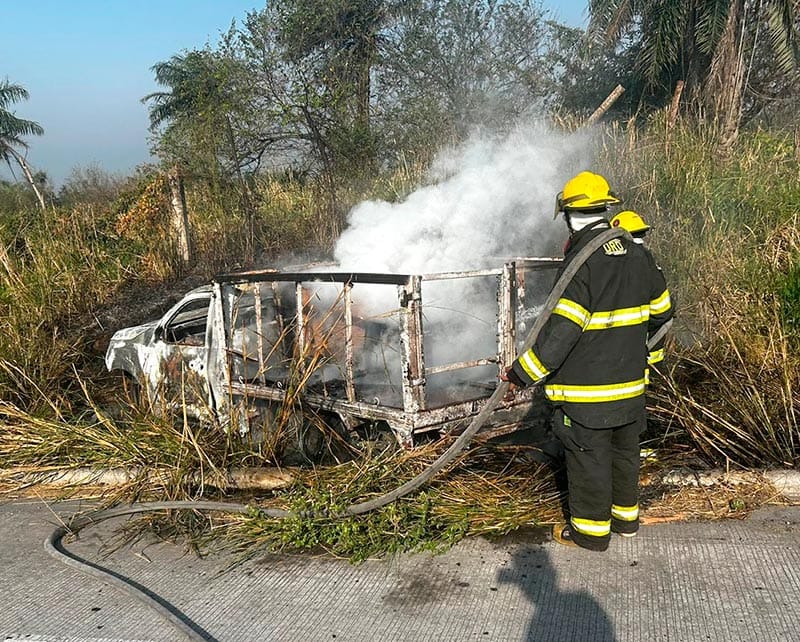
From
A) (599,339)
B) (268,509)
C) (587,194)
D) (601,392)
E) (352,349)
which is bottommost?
(268,509)

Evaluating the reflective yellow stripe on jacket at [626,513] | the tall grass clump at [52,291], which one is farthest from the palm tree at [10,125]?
the reflective yellow stripe on jacket at [626,513]

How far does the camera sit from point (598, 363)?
3.50 meters

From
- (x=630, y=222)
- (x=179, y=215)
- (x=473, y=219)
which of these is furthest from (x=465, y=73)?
(x=630, y=222)

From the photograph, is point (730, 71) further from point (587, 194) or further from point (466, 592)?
point (466, 592)

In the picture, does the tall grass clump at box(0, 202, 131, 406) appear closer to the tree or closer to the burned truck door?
the burned truck door

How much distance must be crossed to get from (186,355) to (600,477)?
393 cm

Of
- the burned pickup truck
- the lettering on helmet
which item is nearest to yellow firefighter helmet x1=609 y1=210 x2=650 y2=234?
the lettering on helmet

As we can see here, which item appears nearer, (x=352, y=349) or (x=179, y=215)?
(x=352, y=349)

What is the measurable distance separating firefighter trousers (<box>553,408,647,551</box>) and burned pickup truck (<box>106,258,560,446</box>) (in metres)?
1.07

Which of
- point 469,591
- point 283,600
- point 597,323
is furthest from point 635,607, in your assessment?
point 283,600

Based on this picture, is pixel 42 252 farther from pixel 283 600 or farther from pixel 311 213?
pixel 283 600

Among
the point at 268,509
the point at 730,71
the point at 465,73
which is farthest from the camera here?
the point at 465,73

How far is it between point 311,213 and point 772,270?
7.53 metres

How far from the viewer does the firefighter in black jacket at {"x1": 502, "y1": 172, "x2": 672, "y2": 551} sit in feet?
11.3
